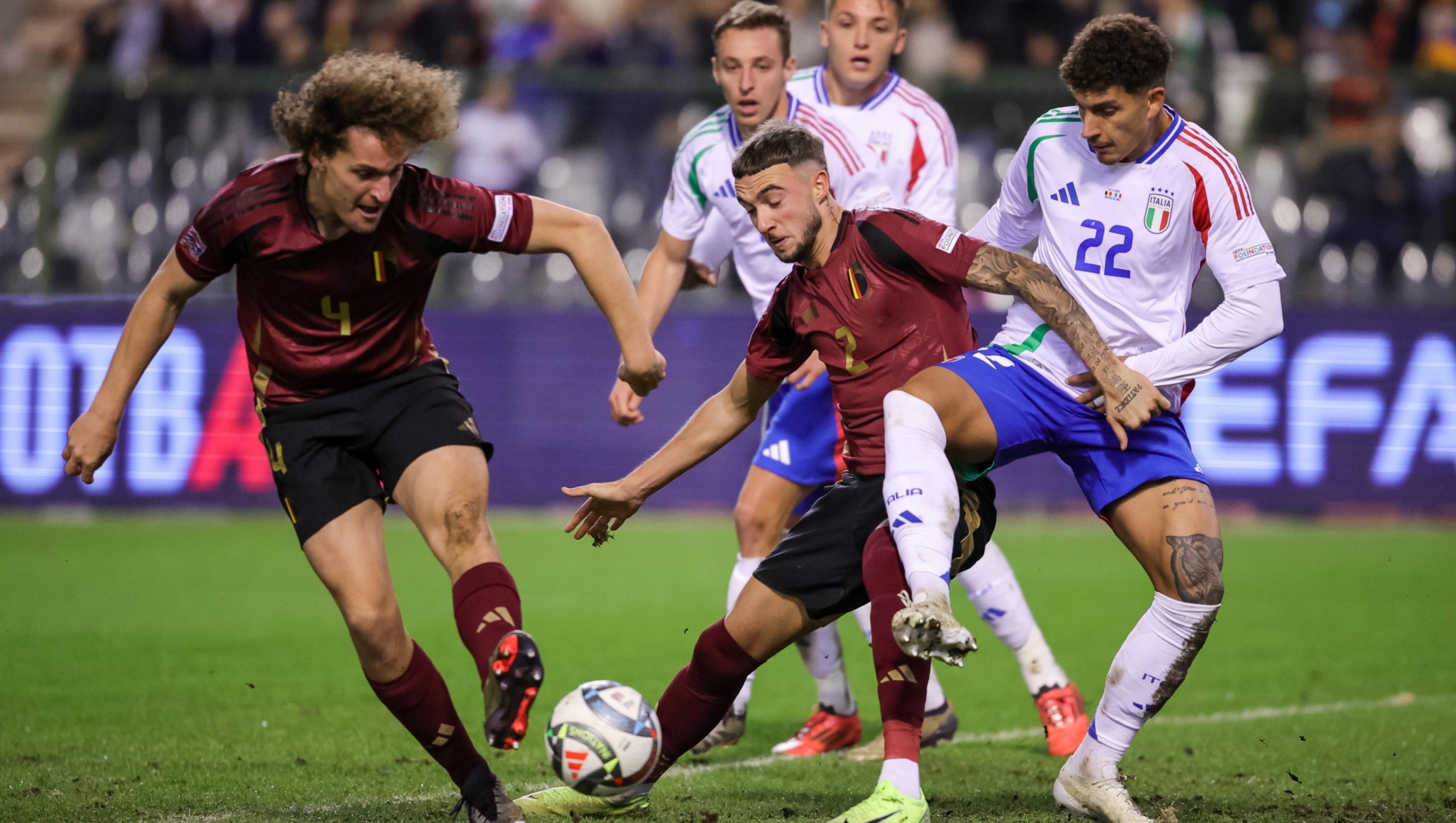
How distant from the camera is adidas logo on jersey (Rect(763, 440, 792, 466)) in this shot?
252 inches

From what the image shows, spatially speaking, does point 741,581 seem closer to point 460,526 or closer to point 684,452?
point 684,452

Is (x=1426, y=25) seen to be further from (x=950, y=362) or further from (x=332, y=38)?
(x=950, y=362)

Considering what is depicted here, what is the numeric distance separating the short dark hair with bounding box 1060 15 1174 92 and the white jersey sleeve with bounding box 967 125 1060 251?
0.39m

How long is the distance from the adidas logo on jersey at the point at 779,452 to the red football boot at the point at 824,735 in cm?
106

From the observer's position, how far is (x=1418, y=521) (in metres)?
12.9

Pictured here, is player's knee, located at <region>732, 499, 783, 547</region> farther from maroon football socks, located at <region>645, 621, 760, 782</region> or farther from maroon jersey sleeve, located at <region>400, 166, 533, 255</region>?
maroon jersey sleeve, located at <region>400, 166, 533, 255</region>

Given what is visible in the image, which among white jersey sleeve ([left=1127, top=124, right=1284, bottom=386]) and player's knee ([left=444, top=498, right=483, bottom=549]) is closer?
player's knee ([left=444, top=498, right=483, bottom=549])

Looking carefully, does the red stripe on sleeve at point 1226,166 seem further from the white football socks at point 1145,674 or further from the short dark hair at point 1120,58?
the white football socks at point 1145,674

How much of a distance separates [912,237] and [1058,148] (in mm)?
682

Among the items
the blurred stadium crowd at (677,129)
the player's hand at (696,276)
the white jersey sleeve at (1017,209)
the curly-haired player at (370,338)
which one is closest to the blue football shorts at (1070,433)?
the white jersey sleeve at (1017,209)

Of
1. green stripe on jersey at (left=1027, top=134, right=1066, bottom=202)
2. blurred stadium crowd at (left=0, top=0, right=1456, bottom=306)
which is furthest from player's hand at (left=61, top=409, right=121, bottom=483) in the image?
blurred stadium crowd at (left=0, top=0, right=1456, bottom=306)

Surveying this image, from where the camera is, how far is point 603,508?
17.1 ft

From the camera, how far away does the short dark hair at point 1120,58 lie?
15.8ft

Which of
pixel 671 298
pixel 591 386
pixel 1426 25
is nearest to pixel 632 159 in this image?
pixel 591 386
